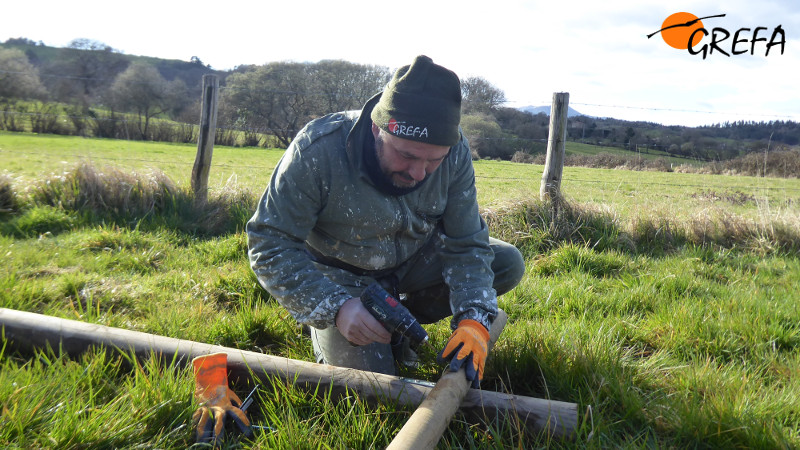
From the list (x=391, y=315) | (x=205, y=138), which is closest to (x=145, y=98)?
(x=205, y=138)

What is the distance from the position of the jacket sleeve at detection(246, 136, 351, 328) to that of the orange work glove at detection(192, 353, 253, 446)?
442 mm

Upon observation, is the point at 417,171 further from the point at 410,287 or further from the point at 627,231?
the point at 627,231

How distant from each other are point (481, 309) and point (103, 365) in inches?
76.6

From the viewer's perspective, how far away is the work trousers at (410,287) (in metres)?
2.82

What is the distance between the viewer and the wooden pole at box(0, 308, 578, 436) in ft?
7.11

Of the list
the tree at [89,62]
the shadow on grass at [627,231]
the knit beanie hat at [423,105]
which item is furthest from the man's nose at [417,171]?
the tree at [89,62]

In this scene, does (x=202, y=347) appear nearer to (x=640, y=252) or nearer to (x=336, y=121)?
(x=336, y=121)

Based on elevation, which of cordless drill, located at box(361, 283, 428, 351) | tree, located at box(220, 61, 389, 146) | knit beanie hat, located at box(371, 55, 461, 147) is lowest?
cordless drill, located at box(361, 283, 428, 351)

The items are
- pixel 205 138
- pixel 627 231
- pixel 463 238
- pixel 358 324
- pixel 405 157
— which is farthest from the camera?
pixel 205 138

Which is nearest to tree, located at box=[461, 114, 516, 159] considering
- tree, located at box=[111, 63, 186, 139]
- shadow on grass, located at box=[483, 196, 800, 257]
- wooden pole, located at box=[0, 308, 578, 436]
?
shadow on grass, located at box=[483, 196, 800, 257]

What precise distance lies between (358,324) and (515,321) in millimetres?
1530

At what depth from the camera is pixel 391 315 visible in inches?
92.4

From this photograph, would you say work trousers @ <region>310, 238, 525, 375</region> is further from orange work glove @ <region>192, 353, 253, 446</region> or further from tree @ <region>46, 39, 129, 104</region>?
tree @ <region>46, 39, 129, 104</region>

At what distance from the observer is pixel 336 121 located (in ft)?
9.22
